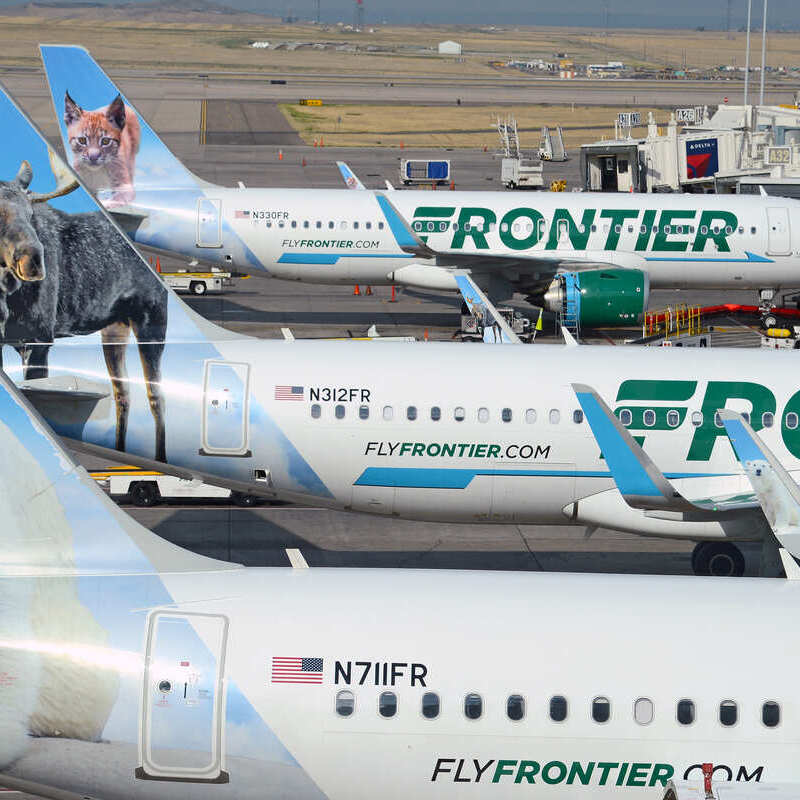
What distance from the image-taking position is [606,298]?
4178cm

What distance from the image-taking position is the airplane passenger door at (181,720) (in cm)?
1185

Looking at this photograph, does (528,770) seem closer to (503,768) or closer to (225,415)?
(503,768)

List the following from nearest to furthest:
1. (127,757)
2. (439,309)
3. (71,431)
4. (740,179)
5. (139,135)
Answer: (127,757), (71,431), (139,135), (439,309), (740,179)

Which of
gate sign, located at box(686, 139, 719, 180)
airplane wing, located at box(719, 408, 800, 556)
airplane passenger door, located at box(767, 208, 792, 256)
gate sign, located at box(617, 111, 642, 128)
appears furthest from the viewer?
gate sign, located at box(617, 111, 642, 128)

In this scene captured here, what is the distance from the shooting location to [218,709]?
Result: 469 inches

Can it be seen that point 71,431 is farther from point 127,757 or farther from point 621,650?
point 621,650

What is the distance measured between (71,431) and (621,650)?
1252 centimetres

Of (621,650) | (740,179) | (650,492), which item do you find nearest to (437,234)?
(740,179)

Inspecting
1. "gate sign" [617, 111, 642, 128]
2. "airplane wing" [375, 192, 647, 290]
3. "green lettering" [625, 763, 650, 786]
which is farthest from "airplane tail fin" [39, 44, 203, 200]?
"gate sign" [617, 111, 642, 128]

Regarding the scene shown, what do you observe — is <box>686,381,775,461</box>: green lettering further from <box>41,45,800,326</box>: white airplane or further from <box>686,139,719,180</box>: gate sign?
<box>686,139,719,180</box>: gate sign

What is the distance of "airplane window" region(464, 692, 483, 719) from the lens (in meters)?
12.1

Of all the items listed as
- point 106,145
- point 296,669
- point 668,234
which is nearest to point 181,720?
point 296,669

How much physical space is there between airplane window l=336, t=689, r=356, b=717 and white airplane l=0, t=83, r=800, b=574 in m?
10.4

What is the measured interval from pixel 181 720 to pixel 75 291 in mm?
11619
